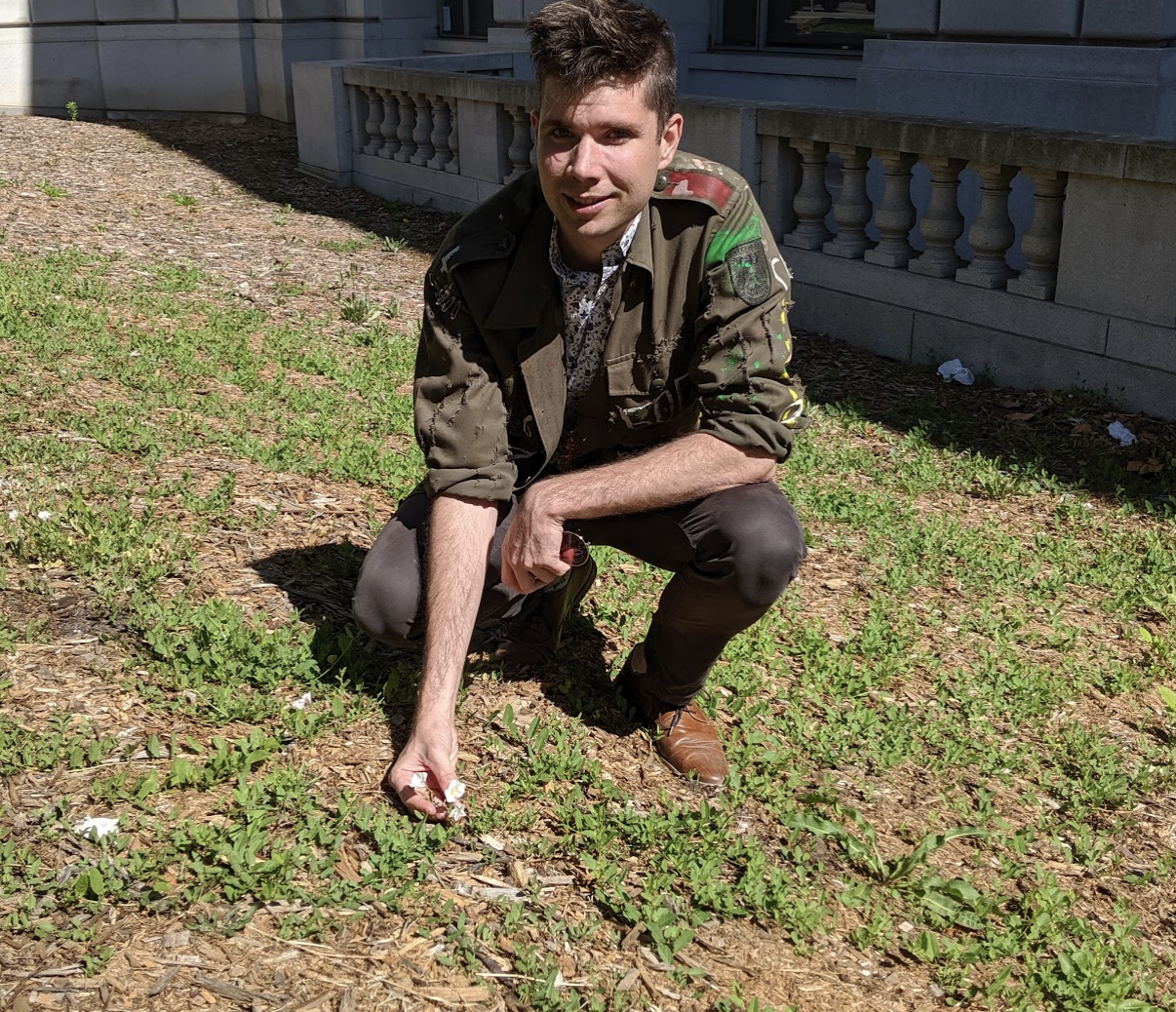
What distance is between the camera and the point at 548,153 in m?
3.46

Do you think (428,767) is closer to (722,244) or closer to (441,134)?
(722,244)

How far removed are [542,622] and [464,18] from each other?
13265 millimetres

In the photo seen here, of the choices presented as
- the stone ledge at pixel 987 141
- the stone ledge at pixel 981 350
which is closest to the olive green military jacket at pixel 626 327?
the stone ledge at pixel 987 141

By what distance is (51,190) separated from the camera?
35.5 feet

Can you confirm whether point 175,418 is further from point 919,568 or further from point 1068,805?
point 1068,805

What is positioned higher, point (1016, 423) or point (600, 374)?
point (600, 374)

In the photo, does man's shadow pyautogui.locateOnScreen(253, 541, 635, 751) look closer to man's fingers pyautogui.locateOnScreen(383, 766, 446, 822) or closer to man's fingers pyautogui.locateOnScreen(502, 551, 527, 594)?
man's fingers pyautogui.locateOnScreen(383, 766, 446, 822)

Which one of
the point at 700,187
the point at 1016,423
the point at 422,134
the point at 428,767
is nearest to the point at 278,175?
the point at 422,134

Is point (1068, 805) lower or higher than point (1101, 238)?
lower

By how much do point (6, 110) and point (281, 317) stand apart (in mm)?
10479

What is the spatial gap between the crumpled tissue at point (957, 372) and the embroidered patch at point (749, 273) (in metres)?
4.01

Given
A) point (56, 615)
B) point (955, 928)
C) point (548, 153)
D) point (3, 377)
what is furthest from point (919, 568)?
point (3, 377)

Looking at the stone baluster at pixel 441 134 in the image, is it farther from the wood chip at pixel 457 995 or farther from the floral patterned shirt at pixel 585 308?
the wood chip at pixel 457 995

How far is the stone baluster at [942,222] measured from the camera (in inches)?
294
